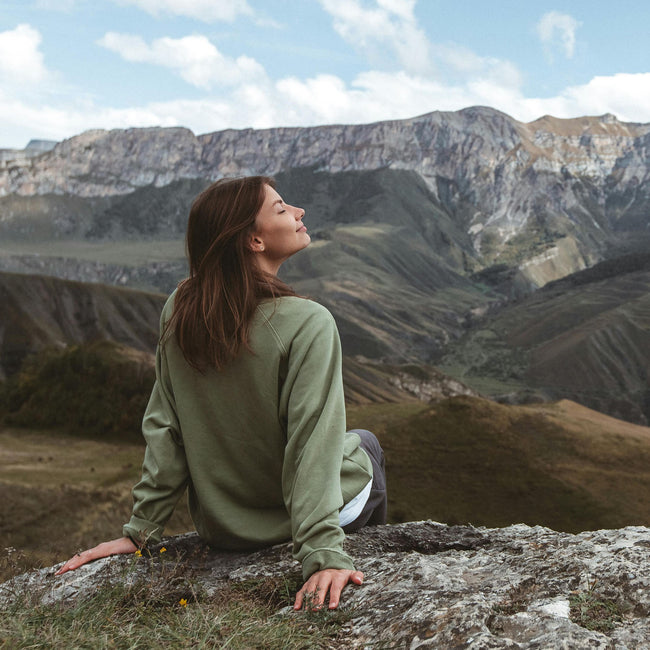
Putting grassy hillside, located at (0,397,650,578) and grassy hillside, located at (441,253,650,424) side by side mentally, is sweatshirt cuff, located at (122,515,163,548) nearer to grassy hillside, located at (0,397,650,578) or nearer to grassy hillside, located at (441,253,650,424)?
grassy hillside, located at (0,397,650,578)

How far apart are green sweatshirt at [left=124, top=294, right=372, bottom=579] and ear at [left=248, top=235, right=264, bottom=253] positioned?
1.13 ft

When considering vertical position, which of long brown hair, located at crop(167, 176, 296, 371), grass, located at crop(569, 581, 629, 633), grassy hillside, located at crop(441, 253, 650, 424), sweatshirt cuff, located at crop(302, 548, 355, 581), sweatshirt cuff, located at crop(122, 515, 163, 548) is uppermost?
long brown hair, located at crop(167, 176, 296, 371)

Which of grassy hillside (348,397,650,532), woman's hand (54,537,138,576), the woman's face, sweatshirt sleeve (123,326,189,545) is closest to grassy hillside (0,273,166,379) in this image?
grassy hillside (348,397,650,532)

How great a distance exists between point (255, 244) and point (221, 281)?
297 mm

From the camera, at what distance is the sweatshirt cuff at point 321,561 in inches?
135

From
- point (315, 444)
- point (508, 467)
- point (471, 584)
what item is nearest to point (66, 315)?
point (508, 467)

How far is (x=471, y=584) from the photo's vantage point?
335 cm

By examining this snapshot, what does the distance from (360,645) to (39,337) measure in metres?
110

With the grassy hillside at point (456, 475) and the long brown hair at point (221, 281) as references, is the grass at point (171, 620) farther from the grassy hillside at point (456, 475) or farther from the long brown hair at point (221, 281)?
the grassy hillside at point (456, 475)

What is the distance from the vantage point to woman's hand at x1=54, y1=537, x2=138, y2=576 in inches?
160

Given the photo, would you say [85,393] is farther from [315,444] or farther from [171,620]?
[171,620]

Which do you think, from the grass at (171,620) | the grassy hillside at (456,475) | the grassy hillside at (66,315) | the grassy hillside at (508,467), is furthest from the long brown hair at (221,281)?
the grassy hillside at (66,315)

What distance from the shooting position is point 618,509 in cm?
2967

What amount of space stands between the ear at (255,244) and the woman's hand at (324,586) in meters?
1.78
